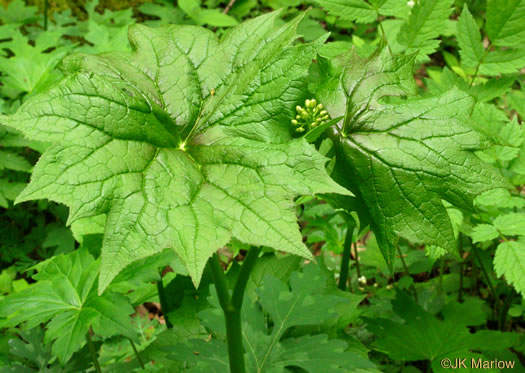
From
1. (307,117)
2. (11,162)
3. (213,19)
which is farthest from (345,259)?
(213,19)

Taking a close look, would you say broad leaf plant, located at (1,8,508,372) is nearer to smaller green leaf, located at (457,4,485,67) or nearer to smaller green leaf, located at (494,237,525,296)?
smaller green leaf, located at (494,237,525,296)

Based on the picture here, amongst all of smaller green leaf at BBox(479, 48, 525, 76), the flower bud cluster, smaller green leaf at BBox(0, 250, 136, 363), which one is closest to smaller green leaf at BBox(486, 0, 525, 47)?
smaller green leaf at BBox(479, 48, 525, 76)

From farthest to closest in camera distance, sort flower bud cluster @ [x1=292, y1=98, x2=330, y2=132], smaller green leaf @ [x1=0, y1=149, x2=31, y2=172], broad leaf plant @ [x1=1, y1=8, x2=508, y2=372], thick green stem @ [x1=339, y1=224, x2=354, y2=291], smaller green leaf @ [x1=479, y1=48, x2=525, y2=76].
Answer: smaller green leaf @ [x1=0, y1=149, x2=31, y2=172] → smaller green leaf @ [x1=479, y1=48, x2=525, y2=76] → thick green stem @ [x1=339, y1=224, x2=354, y2=291] → flower bud cluster @ [x1=292, y1=98, x2=330, y2=132] → broad leaf plant @ [x1=1, y1=8, x2=508, y2=372]

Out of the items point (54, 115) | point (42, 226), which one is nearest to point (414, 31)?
point (54, 115)

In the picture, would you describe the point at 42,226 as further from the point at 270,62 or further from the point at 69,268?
the point at 270,62

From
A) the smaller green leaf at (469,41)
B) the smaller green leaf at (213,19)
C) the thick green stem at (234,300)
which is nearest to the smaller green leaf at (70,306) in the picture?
the thick green stem at (234,300)
